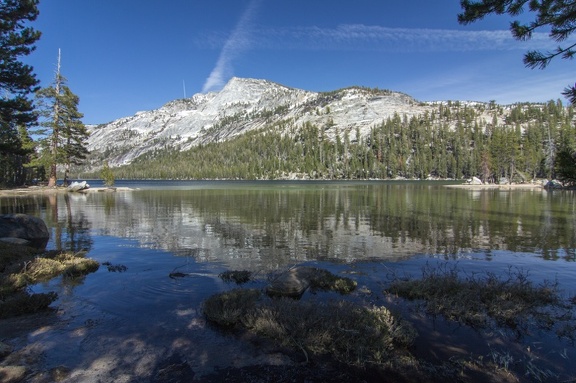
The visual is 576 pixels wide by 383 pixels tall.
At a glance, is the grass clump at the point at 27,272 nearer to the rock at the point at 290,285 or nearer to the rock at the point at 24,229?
the rock at the point at 24,229

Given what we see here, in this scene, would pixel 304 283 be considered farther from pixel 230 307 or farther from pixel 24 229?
pixel 24 229

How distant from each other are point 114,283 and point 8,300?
359 centimetres

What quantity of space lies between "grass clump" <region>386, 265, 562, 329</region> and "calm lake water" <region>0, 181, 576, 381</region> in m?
1.65

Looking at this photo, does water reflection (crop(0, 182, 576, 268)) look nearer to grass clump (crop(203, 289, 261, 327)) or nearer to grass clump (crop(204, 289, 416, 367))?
grass clump (crop(203, 289, 261, 327))

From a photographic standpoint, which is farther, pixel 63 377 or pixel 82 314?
pixel 82 314

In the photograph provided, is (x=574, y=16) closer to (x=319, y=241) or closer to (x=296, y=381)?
(x=296, y=381)

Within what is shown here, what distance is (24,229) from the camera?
22328 millimetres

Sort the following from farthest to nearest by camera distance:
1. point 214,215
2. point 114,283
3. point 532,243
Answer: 1. point 214,215
2. point 532,243
3. point 114,283

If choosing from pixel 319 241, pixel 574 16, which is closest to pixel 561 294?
pixel 574 16

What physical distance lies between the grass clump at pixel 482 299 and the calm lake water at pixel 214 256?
1655 mm

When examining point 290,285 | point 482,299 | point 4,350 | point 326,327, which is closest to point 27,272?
Result: point 4,350

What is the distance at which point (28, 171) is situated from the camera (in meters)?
92.1

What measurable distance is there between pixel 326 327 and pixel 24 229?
23274 mm

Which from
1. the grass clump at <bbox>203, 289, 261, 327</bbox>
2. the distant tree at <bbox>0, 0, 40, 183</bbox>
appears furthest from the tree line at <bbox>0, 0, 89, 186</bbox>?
the grass clump at <bbox>203, 289, 261, 327</bbox>
